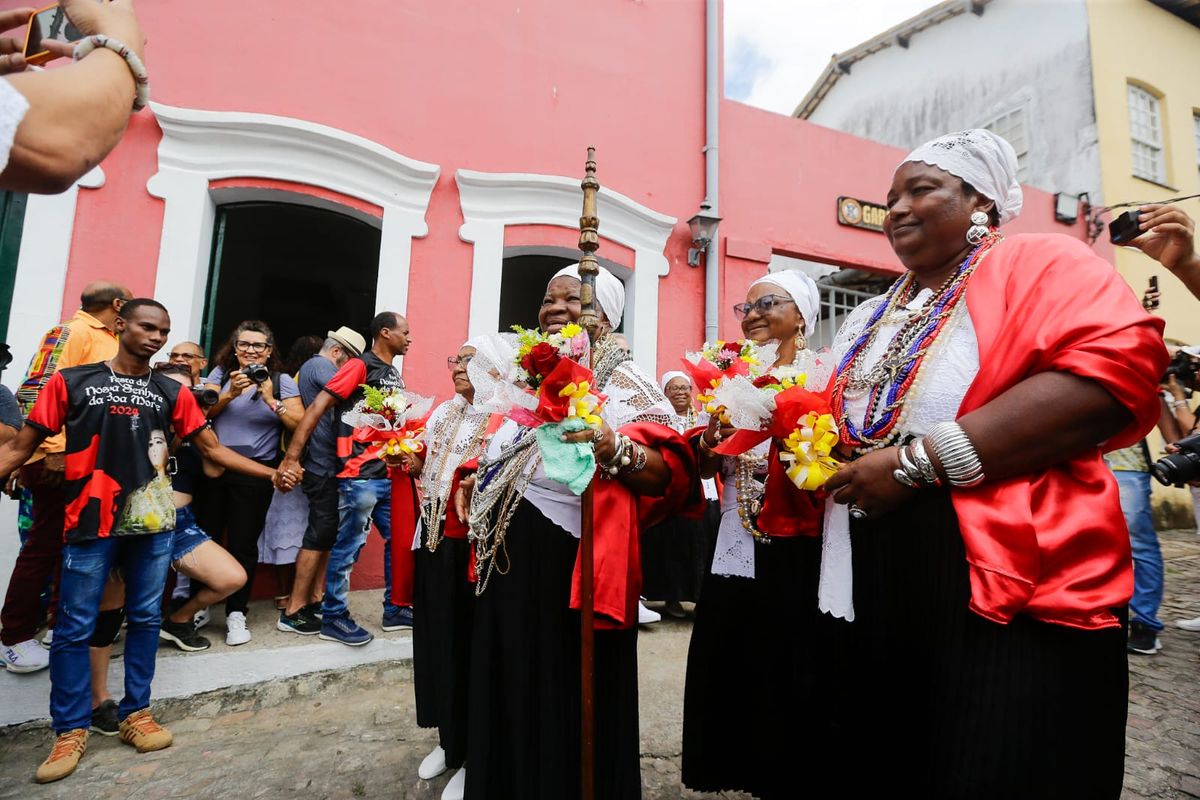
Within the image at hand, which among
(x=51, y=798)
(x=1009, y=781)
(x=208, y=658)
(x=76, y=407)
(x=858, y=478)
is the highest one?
(x=76, y=407)

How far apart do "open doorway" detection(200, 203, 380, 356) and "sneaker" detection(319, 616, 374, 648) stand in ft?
13.6

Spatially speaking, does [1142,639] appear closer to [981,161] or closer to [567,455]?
[981,161]

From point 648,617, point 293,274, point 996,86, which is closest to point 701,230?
point 648,617

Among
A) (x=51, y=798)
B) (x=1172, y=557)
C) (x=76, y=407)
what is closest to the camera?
(x=51, y=798)

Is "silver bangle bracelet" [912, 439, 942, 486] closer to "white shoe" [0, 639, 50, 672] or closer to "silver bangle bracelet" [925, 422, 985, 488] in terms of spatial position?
"silver bangle bracelet" [925, 422, 985, 488]

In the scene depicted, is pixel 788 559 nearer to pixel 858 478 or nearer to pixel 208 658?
pixel 858 478

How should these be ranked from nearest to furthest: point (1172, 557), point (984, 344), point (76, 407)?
point (984, 344)
point (76, 407)
point (1172, 557)

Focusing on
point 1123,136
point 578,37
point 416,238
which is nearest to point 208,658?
point 416,238

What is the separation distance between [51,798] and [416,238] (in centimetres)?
419

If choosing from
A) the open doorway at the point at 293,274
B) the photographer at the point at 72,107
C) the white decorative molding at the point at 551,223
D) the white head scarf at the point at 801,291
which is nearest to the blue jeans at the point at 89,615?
the photographer at the point at 72,107

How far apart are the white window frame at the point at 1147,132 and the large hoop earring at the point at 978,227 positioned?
40.7 feet

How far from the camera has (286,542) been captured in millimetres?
4523

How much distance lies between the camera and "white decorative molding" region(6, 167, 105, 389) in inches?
162

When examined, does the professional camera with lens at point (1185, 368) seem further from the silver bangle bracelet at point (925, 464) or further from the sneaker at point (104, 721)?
the sneaker at point (104, 721)
